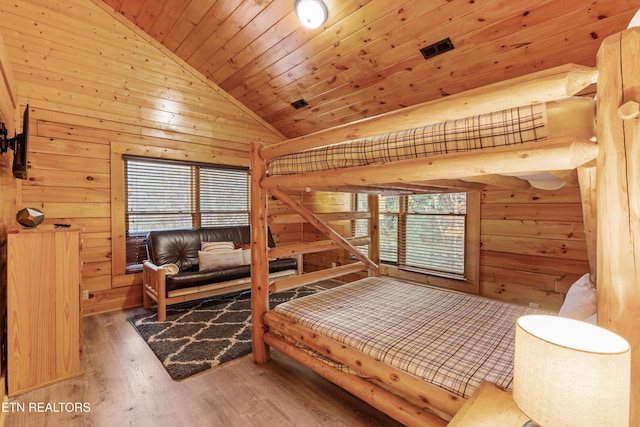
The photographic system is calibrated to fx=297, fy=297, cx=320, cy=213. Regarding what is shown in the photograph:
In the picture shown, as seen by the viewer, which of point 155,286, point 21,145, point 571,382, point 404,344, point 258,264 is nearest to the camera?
point 571,382

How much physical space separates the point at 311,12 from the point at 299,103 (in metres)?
1.52

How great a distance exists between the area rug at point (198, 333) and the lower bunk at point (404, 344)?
0.55 m

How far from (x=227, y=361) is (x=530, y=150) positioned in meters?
2.34

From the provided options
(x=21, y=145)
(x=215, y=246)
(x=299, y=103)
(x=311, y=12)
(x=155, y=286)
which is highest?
(x=311, y=12)

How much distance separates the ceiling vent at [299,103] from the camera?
3979 mm

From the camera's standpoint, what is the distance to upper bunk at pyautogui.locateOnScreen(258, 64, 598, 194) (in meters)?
0.96

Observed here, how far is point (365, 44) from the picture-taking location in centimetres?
282

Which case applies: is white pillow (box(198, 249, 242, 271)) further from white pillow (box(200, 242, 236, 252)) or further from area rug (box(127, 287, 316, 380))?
area rug (box(127, 287, 316, 380))

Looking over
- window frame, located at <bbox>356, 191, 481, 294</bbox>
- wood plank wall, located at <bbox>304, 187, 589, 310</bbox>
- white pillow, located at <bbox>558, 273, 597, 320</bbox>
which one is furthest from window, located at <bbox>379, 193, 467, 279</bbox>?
white pillow, located at <bbox>558, 273, 597, 320</bbox>

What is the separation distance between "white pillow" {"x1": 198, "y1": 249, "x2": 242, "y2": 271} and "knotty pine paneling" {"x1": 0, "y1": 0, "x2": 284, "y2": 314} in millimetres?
856

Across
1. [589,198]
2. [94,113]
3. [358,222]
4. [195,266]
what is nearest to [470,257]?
[358,222]

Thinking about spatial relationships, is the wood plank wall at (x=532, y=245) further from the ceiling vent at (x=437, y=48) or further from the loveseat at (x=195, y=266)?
the loveseat at (x=195, y=266)

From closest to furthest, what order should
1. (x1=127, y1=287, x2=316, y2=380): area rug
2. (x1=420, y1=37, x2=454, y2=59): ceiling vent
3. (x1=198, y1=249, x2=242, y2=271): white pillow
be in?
(x1=127, y1=287, x2=316, y2=380): area rug < (x1=420, y1=37, x2=454, y2=59): ceiling vent < (x1=198, y1=249, x2=242, y2=271): white pillow

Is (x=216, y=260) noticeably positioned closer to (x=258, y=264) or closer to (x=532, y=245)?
(x=258, y=264)
